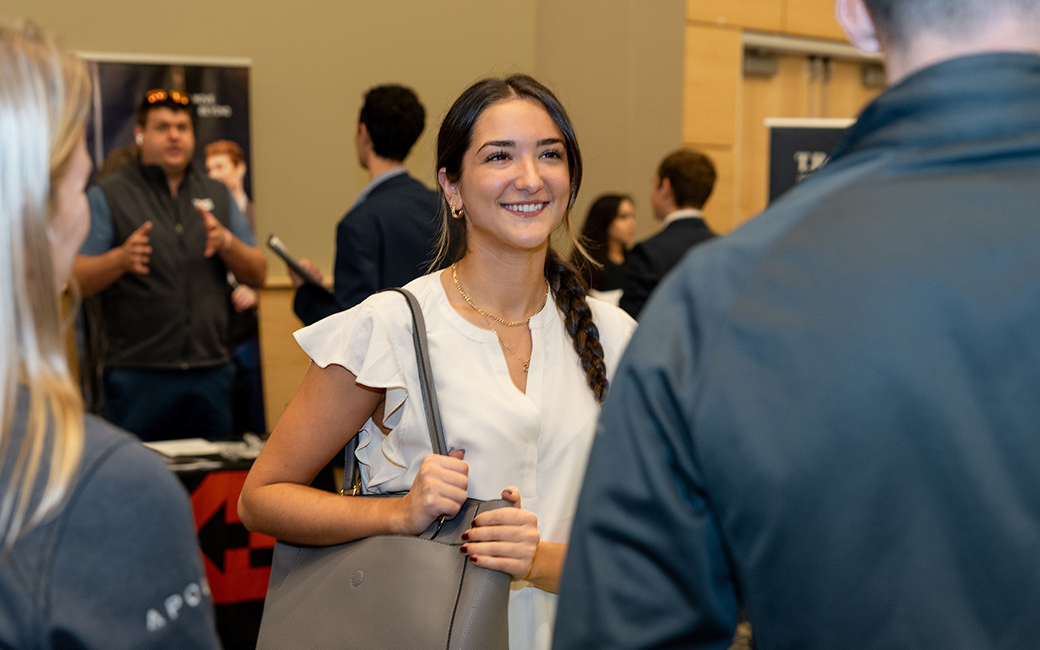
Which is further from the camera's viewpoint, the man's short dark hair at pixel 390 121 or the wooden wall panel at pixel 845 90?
the wooden wall panel at pixel 845 90

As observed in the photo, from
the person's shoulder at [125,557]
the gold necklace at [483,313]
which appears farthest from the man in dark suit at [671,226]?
the person's shoulder at [125,557]

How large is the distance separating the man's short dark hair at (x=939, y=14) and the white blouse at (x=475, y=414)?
936mm

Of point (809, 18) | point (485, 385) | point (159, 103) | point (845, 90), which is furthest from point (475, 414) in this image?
point (845, 90)

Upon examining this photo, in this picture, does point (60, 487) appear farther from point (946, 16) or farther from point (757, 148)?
point (757, 148)

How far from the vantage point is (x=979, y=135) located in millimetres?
759

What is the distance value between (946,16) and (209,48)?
16.7 ft

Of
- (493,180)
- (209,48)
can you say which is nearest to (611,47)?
(209,48)

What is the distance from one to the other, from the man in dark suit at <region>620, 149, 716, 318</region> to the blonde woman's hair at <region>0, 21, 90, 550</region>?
359cm

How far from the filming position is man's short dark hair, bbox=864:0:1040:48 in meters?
0.78

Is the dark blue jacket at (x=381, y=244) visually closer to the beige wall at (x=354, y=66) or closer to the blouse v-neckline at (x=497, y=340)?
the blouse v-neckline at (x=497, y=340)

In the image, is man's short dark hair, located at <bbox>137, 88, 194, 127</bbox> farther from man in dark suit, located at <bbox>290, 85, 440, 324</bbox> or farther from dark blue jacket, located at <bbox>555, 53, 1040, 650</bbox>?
dark blue jacket, located at <bbox>555, 53, 1040, 650</bbox>

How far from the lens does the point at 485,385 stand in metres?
1.61

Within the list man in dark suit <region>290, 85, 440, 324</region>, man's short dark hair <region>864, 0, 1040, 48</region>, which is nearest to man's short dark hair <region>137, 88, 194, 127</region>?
man in dark suit <region>290, 85, 440, 324</region>

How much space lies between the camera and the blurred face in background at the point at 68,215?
785 mm
